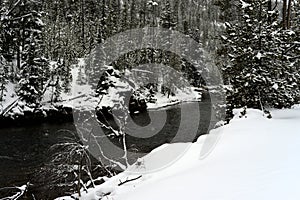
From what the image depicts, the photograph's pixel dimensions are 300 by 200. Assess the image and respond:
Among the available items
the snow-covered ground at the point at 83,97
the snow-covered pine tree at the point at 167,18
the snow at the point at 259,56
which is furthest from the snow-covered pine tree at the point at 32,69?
the snow-covered pine tree at the point at 167,18

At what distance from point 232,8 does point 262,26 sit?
2.72 m

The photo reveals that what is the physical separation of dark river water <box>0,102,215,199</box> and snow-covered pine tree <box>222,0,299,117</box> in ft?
17.5

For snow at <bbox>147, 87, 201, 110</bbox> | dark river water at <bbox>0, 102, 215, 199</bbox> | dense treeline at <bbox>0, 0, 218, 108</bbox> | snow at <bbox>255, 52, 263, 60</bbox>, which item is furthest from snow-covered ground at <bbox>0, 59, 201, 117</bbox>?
snow at <bbox>255, 52, 263, 60</bbox>

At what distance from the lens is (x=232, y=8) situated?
13859 millimetres

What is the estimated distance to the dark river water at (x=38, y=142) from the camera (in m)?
11.4

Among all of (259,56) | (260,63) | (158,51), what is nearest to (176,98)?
(158,51)

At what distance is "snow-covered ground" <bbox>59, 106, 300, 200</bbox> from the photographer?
399cm

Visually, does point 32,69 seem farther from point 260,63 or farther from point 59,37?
point 260,63

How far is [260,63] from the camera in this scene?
11383 mm

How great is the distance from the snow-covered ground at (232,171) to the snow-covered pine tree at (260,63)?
2412 millimetres

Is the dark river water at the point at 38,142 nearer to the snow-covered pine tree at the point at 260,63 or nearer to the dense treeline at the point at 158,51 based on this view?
the dense treeline at the point at 158,51

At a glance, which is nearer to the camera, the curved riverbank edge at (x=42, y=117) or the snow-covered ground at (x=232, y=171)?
the snow-covered ground at (x=232, y=171)

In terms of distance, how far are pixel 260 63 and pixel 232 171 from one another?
732 cm

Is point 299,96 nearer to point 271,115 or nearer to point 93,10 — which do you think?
point 271,115
